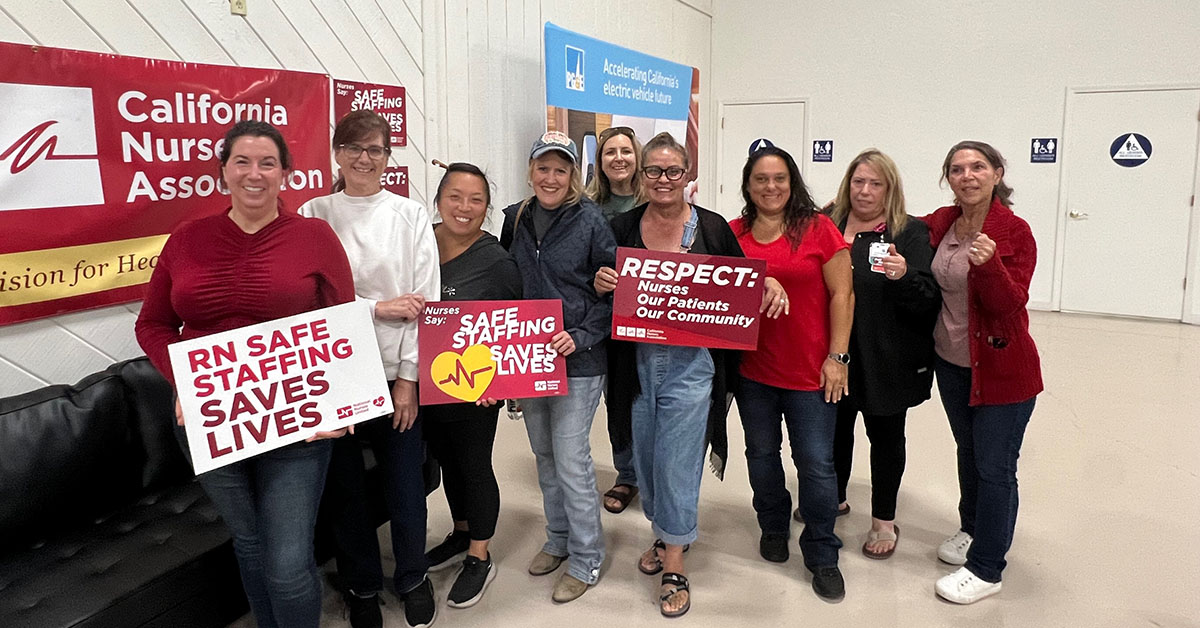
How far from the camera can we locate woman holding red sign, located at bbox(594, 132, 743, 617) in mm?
2379

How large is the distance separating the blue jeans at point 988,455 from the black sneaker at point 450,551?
1.74m

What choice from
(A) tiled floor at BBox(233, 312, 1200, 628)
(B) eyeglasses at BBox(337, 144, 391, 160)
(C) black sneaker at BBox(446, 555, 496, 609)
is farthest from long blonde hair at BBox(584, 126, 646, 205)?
(C) black sneaker at BBox(446, 555, 496, 609)

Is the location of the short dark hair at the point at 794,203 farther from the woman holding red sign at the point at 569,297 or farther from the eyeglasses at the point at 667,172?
the woman holding red sign at the point at 569,297

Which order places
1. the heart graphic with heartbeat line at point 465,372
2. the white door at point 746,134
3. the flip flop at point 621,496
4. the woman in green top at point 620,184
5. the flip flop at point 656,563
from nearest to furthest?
the heart graphic with heartbeat line at point 465,372
the flip flop at point 656,563
the flip flop at point 621,496
the woman in green top at point 620,184
the white door at point 746,134

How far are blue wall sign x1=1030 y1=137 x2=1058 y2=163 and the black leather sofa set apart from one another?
24.3ft

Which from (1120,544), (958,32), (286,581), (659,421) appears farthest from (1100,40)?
(286,581)

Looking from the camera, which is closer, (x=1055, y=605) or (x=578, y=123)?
(x=1055, y=605)

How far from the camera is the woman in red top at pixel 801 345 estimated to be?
240 cm

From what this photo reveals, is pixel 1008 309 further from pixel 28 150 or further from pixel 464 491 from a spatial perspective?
pixel 28 150

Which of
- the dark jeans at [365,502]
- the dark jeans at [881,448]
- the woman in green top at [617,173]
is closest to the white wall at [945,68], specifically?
the woman in green top at [617,173]

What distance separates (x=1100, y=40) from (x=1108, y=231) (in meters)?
1.68

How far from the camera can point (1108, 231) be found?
7160 millimetres

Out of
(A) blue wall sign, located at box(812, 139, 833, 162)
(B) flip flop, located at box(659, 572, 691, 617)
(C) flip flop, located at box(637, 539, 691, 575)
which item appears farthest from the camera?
(A) blue wall sign, located at box(812, 139, 833, 162)

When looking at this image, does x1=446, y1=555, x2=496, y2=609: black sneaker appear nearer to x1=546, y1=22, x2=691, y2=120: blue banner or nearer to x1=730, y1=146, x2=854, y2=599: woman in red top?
x1=730, y1=146, x2=854, y2=599: woman in red top
